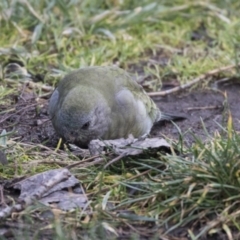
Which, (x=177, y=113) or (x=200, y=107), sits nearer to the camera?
(x=177, y=113)

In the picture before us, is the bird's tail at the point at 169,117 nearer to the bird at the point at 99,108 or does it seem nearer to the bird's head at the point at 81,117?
the bird at the point at 99,108

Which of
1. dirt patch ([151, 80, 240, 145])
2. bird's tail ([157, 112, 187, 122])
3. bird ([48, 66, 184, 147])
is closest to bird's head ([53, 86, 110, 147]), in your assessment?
bird ([48, 66, 184, 147])

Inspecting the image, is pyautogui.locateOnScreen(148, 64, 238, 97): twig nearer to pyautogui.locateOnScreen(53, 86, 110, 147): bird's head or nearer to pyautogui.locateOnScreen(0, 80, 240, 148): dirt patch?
pyautogui.locateOnScreen(0, 80, 240, 148): dirt patch

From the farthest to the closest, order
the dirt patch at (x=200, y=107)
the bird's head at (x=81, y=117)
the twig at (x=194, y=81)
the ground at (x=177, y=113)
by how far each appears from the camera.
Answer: the twig at (x=194, y=81)
the dirt patch at (x=200, y=107)
the ground at (x=177, y=113)
the bird's head at (x=81, y=117)

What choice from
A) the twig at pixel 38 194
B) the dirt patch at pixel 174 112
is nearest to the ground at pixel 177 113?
the dirt patch at pixel 174 112

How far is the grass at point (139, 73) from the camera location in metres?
4.27

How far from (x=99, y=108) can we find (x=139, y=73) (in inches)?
78.8

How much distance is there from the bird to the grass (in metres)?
0.32

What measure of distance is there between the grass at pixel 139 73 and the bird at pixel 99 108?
12.5 inches

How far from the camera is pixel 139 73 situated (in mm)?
7641

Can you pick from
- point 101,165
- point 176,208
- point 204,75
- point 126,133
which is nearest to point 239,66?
point 204,75

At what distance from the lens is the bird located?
5.57 metres

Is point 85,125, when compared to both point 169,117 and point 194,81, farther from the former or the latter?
point 194,81

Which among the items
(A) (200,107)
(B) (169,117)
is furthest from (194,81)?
(B) (169,117)
